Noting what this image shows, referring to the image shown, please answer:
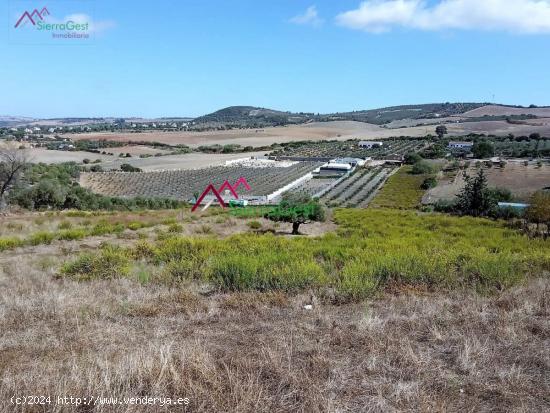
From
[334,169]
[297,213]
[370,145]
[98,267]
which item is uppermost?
[370,145]

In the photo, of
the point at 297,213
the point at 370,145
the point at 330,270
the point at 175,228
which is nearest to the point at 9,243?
the point at 175,228

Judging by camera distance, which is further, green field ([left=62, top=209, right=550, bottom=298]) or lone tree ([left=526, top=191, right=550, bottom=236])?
lone tree ([left=526, top=191, right=550, bottom=236])

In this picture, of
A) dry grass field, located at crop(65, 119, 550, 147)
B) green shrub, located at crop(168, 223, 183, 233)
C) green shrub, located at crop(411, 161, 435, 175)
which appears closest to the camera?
green shrub, located at crop(168, 223, 183, 233)

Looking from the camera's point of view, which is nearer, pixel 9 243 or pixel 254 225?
pixel 9 243

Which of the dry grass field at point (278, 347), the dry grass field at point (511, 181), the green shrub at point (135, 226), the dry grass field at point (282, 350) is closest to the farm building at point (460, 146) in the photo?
the dry grass field at point (511, 181)

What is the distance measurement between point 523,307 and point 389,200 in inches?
2418

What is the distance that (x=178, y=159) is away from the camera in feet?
386

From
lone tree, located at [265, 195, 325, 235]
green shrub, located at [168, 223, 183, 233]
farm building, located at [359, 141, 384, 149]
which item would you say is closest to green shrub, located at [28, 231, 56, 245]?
green shrub, located at [168, 223, 183, 233]

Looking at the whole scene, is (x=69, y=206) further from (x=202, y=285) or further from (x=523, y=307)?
(x=523, y=307)

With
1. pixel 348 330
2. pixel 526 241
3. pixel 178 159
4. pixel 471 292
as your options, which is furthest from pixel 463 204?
pixel 178 159

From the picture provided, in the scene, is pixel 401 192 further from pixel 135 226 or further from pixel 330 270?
pixel 330 270

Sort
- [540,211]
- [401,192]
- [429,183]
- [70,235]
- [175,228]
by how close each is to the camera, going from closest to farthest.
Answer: [70,235] < [175,228] < [540,211] < [401,192] < [429,183]

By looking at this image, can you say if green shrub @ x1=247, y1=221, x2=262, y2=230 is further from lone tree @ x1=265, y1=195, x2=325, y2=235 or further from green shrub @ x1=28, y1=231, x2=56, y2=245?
green shrub @ x1=28, y1=231, x2=56, y2=245

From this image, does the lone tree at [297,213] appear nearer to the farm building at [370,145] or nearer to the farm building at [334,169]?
the farm building at [334,169]
